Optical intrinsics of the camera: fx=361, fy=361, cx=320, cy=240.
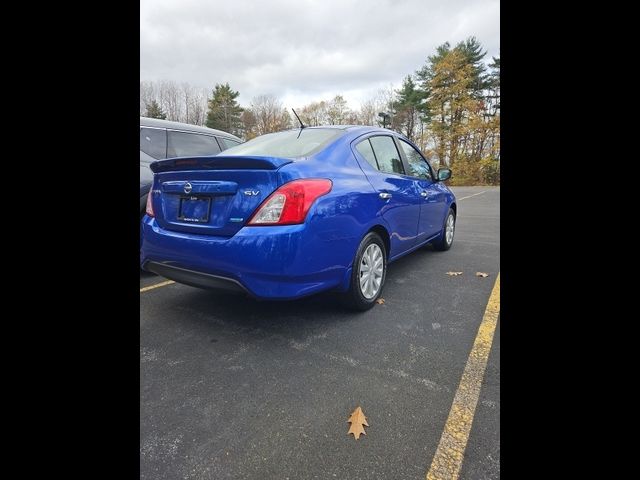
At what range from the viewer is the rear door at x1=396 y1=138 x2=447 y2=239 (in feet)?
13.2

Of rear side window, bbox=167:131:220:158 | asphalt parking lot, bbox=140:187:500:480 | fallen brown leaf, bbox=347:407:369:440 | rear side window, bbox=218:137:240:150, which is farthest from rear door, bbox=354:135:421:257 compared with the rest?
rear side window, bbox=218:137:240:150

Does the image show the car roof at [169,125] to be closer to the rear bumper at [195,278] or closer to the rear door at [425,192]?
the rear bumper at [195,278]

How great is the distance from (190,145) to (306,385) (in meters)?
4.21

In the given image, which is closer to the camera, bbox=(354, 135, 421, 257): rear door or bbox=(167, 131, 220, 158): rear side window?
bbox=(354, 135, 421, 257): rear door

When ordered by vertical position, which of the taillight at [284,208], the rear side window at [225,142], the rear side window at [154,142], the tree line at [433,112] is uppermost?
the tree line at [433,112]

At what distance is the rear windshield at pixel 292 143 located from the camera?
2.92m

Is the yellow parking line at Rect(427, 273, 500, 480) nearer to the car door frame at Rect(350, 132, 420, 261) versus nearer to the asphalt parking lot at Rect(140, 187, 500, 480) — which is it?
the asphalt parking lot at Rect(140, 187, 500, 480)

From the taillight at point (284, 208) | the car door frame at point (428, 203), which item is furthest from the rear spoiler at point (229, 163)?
the car door frame at point (428, 203)

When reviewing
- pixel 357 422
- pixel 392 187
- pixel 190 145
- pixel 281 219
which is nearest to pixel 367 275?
pixel 392 187

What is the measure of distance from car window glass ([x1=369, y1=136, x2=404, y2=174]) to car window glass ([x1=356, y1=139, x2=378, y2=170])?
0.08m

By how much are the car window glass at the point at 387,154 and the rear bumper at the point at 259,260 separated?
1227mm
